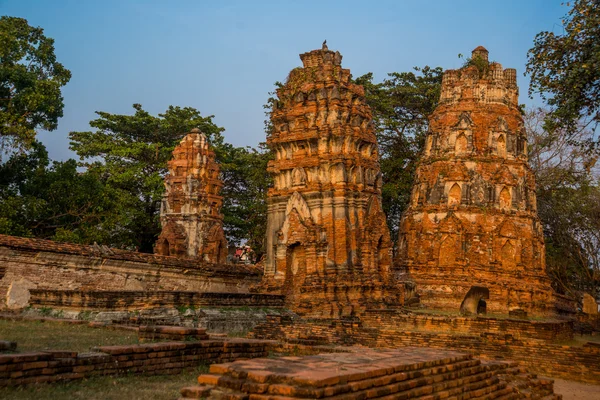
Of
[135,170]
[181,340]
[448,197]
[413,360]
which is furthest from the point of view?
[135,170]

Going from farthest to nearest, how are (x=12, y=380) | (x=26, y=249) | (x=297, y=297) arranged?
1. (x=297, y=297)
2. (x=26, y=249)
3. (x=12, y=380)

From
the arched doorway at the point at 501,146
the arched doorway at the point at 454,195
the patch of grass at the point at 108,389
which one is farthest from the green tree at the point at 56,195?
the arched doorway at the point at 501,146

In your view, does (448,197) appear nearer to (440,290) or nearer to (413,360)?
(440,290)

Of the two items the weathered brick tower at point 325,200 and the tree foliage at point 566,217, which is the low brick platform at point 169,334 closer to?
the weathered brick tower at point 325,200

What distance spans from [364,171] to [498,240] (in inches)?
448

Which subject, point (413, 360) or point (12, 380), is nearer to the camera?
point (12, 380)

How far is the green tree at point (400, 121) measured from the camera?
33.3 m

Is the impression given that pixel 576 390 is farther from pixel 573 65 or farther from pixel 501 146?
pixel 501 146

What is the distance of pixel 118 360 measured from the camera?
7.56 meters

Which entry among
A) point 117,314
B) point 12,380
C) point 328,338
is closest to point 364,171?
point 328,338

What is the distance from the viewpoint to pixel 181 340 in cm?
930

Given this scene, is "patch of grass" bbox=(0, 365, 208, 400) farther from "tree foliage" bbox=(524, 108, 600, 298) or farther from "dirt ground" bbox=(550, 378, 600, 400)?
"tree foliage" bbox=(524, 108, 600, 298)

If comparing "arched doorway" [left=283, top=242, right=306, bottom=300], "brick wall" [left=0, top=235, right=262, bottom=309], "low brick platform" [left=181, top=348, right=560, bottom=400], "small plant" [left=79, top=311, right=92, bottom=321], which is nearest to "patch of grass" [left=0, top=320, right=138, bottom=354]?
"small plant" [left=79, top=311, right=92, bottom=321]

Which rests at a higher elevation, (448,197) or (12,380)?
(448,197)
